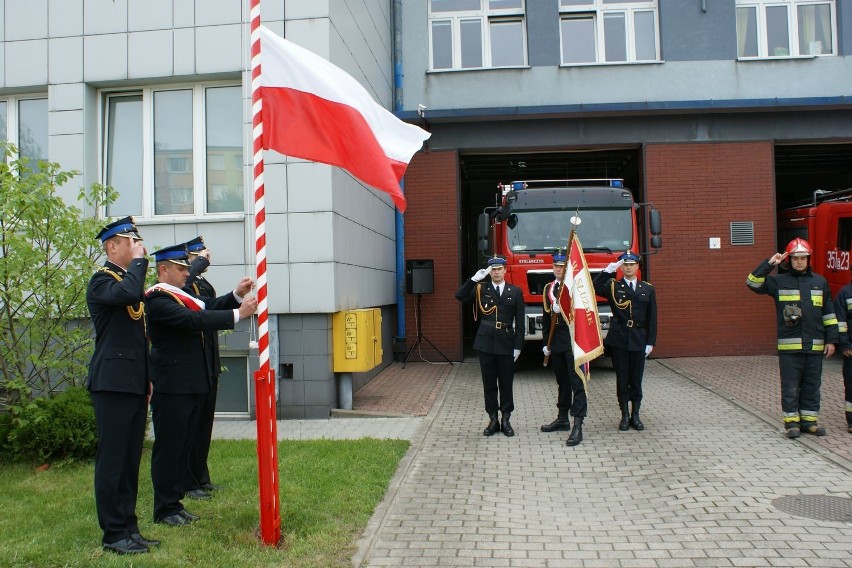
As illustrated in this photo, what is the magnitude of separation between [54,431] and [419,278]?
8334 millimetres

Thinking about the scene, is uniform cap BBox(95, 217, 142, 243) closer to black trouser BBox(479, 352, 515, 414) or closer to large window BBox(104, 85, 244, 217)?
black trouser BBox(479, 352, 515, 414)

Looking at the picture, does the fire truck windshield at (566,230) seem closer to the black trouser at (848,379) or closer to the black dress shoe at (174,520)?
the black trouser at (848,379)

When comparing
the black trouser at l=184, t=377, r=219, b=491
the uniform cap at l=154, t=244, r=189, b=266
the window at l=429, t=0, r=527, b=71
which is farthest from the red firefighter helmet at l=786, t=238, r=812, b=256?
the window at l=429, t=0, r=527, b=71

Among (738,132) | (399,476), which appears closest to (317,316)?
(399,476)

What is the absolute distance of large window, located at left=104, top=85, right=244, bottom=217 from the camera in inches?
380

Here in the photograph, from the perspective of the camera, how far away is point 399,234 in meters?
14.5

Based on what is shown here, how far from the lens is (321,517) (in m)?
5.13

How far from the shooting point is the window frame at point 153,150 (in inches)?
376

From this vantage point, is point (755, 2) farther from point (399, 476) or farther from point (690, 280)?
point (399, 476)

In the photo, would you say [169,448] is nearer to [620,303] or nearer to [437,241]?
[620,303]

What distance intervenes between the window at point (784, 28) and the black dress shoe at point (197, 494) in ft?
45.3

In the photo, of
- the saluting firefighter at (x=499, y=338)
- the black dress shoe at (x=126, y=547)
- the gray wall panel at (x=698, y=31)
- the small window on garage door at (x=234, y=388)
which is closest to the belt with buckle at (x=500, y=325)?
the saluting firefighter at (x=499, y=338)

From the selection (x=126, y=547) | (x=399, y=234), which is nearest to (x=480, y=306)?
→ (x=126, y=547)

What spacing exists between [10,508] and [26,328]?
206 cm
